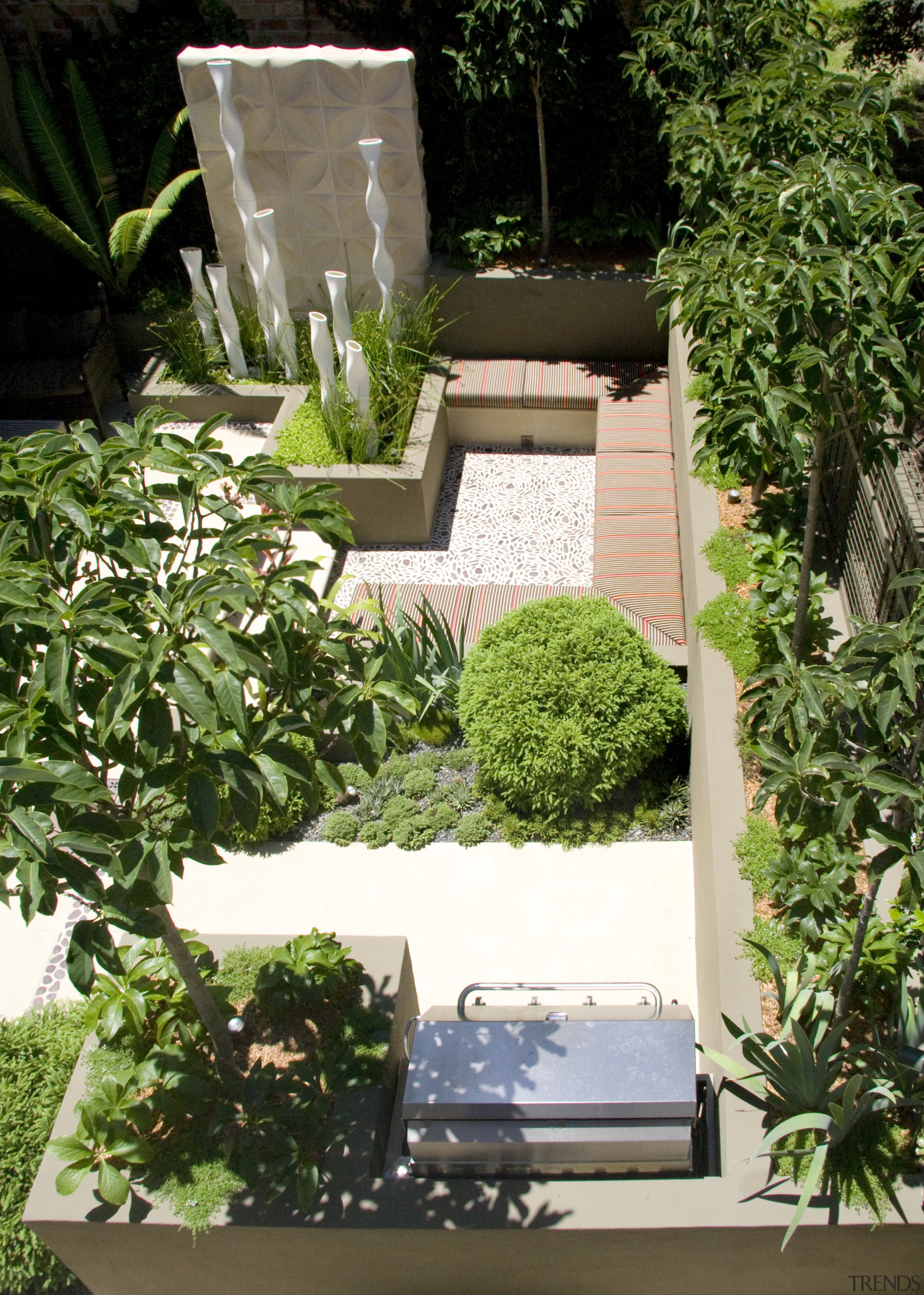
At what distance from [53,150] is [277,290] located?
7.27 ft

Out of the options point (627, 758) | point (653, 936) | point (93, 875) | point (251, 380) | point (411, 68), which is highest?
point (411, 68)

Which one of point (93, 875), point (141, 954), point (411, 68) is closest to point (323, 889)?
point (141, 954)

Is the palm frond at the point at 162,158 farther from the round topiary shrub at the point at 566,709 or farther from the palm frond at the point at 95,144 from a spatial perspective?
the round topiary shrub at the point at 566,709

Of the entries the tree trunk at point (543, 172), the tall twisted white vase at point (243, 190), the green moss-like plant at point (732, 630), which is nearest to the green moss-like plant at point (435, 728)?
the green moss-like plant at point (732, 630)

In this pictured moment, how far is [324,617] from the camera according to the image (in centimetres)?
286

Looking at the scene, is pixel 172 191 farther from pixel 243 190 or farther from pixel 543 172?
pixel 543 172

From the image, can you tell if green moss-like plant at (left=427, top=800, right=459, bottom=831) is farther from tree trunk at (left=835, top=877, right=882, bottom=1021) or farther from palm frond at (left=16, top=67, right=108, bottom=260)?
palm frond at (left=16, top=67, right=108, bottom=260)

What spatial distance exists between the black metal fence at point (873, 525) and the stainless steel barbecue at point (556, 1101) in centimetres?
186

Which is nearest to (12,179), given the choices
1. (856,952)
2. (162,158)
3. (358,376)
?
(162,158)

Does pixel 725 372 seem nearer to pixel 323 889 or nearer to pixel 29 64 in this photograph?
pixel 323 889

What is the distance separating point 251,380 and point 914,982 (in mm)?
6431

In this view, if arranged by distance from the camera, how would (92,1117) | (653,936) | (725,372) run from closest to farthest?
(92,1117)
(725,372)
(653,936)

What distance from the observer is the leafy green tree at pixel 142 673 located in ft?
7.05

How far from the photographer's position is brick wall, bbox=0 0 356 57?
Answer: 844cm
